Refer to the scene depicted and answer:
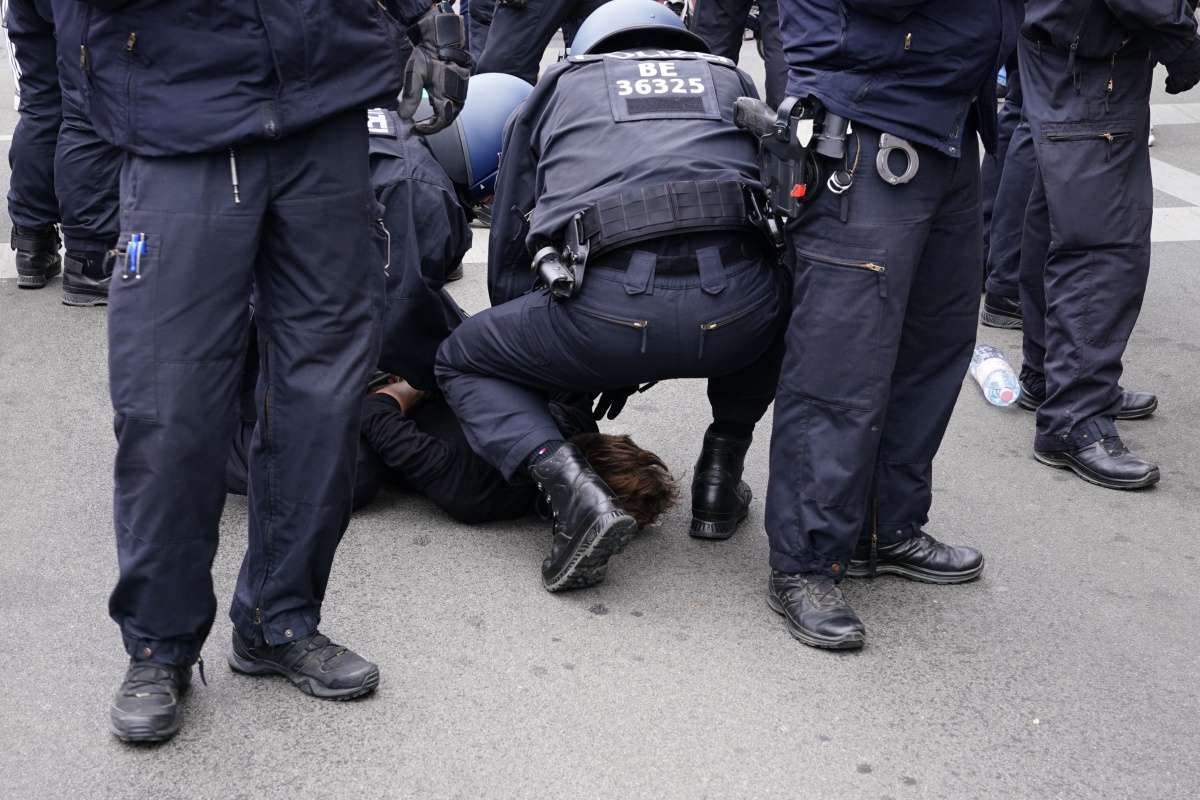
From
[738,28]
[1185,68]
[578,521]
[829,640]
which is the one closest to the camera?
[829,640]

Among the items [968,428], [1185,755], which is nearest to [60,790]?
[1185,755]

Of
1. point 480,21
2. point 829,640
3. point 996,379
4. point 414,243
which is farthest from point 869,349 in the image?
point 480,21

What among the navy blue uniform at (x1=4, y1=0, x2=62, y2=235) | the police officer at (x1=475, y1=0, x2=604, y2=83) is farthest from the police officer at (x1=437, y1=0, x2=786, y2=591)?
the police officer at (x1=475, y1=0, x2=604, y2=83)

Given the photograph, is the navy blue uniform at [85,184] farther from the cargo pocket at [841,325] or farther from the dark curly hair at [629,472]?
the cargo pocket at [841,325]

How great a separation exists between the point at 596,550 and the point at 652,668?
12.6 inches

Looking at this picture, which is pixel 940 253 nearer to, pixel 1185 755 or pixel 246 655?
pixel 1185 755

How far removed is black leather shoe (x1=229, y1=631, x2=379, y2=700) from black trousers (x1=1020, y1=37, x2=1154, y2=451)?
2396 millimetres

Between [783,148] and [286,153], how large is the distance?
110cm

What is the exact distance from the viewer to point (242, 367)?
2754 millimetres

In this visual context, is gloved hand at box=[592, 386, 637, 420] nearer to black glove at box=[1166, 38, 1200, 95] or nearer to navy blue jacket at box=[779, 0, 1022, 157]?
navy blue jacket at box=[779, 0, 1022, 157]

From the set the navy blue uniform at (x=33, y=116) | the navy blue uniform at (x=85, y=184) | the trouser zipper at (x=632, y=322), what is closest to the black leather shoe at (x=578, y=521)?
the trouser zipper at (x=632, y=322)

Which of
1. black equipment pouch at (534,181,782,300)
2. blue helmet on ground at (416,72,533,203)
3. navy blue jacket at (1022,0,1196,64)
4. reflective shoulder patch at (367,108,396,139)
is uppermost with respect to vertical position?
navy blue jacket at (1022,0,1196,64)

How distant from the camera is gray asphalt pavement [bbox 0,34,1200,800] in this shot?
2719 millimetres

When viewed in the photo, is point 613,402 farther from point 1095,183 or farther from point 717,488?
point 1095,183
